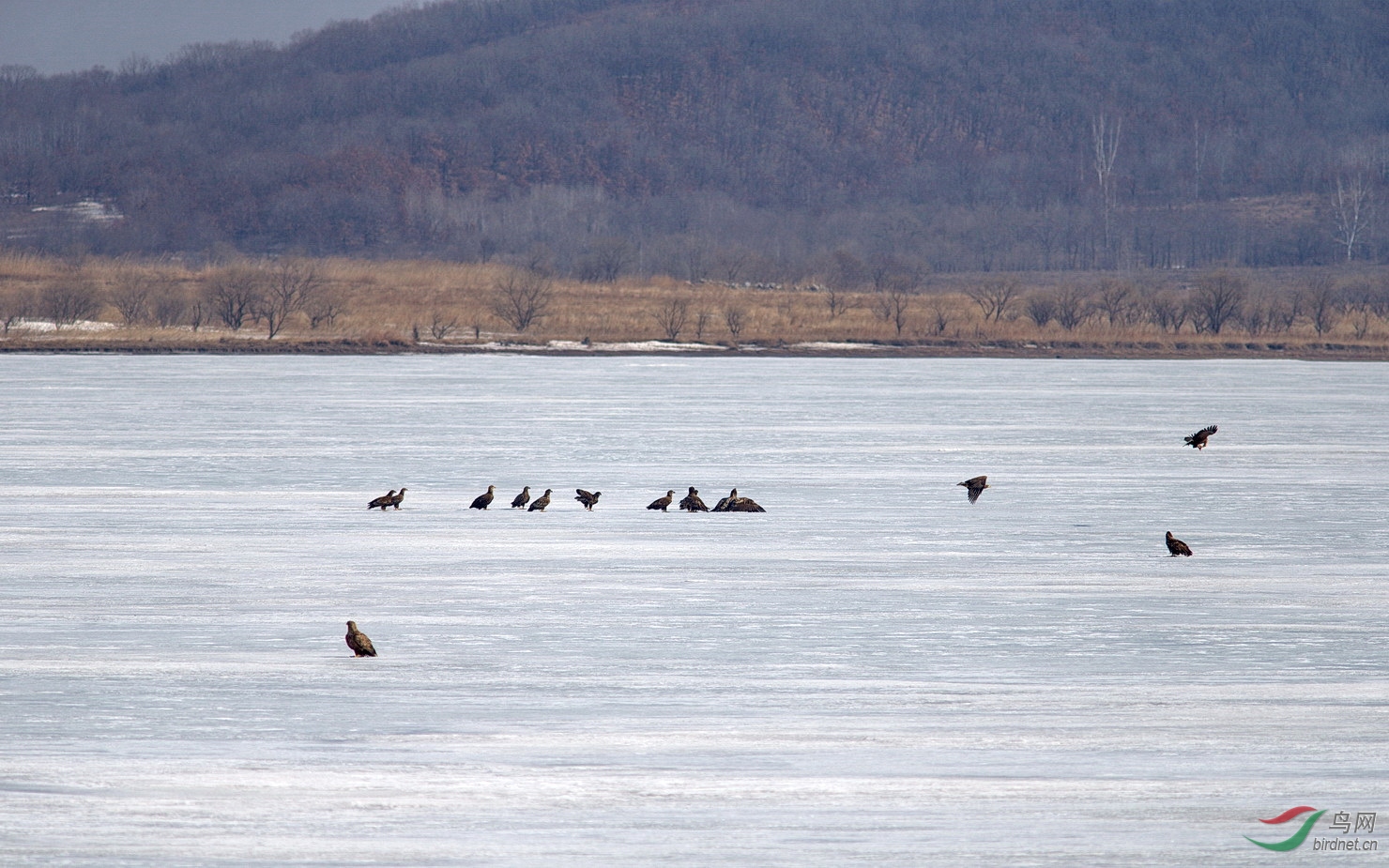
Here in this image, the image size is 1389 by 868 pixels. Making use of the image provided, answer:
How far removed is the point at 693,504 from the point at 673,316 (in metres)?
42.9

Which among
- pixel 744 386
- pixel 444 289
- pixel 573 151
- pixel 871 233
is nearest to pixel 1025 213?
pixel 871 233

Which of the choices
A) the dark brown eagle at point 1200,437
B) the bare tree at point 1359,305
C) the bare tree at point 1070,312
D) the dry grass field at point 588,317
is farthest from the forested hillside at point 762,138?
the dark brown eagle at point 1200,437

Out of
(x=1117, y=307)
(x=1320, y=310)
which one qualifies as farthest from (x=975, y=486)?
(x=1117, y=307)

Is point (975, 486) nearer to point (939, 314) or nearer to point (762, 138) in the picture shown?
point (939, 314)

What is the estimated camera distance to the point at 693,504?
16641mm

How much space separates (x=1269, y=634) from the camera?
1059cm

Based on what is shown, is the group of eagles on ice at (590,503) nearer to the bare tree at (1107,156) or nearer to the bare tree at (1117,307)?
the bare tree at (1117,307)

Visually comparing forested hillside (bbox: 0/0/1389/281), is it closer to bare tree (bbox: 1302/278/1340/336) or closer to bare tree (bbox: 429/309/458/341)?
bare tree (bbox: 1302/278/1340/336)

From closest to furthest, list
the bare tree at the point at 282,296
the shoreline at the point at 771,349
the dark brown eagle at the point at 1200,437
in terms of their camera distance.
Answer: the dark brown eagle at the point at 1200,437 → the shoreline at the point at 771,349 → the bare tree at the point at 282,296

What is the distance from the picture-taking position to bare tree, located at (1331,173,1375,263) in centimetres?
11712

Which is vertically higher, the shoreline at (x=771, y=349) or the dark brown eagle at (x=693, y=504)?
the dark brown eagle at (x=693, y=504)

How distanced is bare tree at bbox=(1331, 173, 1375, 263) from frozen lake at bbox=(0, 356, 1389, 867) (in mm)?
101519

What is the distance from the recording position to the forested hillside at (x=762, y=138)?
423 ft

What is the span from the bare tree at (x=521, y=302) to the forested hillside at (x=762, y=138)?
1613 inches
